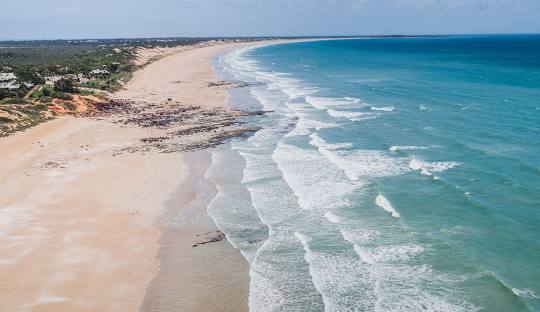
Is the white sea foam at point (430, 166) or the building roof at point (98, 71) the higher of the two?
the building roof at point (98, 71)

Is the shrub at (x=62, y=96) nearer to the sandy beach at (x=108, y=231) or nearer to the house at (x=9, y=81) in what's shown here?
the house at (x=9, y=81)

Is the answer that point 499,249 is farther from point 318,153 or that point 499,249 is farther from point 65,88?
point 65,88

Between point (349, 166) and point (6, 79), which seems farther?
point (6, 79)

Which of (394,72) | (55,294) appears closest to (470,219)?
(55,294)

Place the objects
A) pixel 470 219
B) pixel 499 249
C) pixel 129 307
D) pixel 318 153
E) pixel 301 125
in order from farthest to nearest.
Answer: pixel 301 125, pixel 318 153, pixel 470 219, pixel 499 249, pixel 129 307

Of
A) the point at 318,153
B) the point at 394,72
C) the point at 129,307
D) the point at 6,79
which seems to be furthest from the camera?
the point at 394,72

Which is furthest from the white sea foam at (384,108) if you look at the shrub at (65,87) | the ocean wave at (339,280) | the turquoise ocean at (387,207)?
the ocean wave at (339,280)
